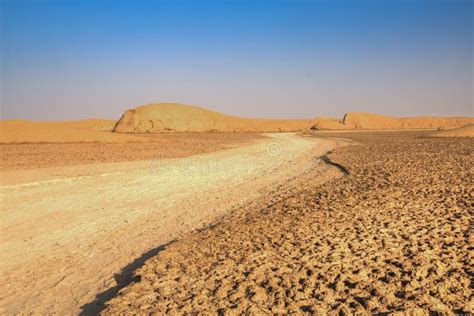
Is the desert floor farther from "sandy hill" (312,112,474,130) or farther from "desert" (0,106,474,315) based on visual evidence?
"sandy hill" (312,112,474,130)

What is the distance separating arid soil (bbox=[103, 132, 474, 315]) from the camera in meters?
4.12

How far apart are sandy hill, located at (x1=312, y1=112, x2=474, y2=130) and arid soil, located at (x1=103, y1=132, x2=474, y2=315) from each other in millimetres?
93223

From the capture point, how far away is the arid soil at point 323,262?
4.12 meters

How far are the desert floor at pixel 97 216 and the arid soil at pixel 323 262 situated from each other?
533mm

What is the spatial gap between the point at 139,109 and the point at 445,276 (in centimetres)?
9859

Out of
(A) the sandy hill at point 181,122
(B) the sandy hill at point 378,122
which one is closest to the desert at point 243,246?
(A) the sandy hill at point 181,122

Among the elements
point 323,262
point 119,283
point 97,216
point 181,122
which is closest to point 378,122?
point 181,122

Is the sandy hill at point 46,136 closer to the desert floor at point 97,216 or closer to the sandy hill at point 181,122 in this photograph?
the desert floor at point 97,216

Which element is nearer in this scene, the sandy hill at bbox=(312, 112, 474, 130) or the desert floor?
the desert floor

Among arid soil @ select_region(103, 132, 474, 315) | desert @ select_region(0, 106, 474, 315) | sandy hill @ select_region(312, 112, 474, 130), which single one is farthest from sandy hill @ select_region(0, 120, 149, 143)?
sandy hill @ select_region(312, 112, 474, 130)

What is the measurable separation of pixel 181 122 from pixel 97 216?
8931cm

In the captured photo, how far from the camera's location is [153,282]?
497 cm

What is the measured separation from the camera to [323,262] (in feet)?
16.9

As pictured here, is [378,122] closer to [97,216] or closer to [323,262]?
[97,216]
